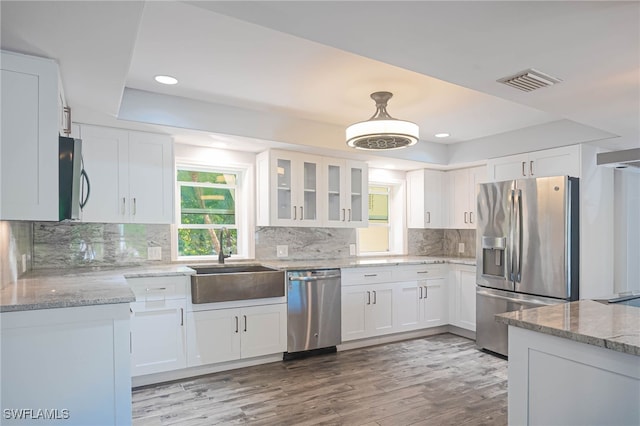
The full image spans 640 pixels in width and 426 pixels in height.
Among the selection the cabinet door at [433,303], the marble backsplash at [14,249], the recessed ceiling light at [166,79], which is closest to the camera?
the marble backsplash at [14,249]

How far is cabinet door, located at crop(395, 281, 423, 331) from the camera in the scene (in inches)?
168

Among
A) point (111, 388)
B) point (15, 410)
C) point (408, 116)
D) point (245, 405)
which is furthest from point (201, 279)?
point (408, 116)

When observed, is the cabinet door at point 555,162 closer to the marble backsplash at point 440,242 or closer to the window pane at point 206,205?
the marble backsplash at point 440,242

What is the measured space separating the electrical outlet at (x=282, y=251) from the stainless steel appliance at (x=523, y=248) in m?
2.09

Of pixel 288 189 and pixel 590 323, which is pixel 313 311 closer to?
pixel 288 189

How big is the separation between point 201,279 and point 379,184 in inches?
113

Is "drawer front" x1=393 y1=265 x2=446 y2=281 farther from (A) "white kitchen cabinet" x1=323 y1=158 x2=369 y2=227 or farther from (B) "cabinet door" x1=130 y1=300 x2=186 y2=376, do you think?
(B) "cabinet door" x1=130 y1=300 x2=186 y2=376

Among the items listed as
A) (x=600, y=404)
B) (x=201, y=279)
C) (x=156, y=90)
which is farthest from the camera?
(x=201, y=279)

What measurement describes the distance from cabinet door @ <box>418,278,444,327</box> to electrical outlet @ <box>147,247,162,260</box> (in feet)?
9.35

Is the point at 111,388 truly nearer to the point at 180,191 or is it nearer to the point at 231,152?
the point at 180,191

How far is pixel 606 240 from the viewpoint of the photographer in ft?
12.4

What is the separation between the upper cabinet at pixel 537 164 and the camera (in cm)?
358

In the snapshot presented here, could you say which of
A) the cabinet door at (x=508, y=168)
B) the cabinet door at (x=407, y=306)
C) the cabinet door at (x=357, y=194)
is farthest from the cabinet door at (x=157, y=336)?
the cabinet door at (x=508, y=168)

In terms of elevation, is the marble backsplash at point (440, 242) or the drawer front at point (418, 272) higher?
the marble backsplash at point (440, 242)
